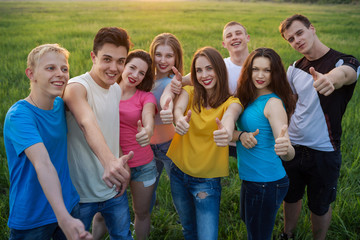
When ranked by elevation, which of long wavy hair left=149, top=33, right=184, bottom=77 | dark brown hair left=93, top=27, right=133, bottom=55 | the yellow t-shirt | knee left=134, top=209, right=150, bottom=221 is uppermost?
dark brown hair left=93, top=27, right=133, bottom=55

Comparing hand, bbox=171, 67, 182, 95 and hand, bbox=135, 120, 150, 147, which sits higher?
hand, bbox=171, 67, 182, 95

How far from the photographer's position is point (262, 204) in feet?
6.46

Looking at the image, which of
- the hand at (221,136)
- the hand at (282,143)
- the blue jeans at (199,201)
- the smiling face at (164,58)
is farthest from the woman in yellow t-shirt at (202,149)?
the smiling face at (164,58)

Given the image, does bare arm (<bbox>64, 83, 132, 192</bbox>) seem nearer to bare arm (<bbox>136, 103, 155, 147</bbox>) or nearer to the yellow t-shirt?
bare arm (<bbox>136, 103, 155, 147</bbox>)

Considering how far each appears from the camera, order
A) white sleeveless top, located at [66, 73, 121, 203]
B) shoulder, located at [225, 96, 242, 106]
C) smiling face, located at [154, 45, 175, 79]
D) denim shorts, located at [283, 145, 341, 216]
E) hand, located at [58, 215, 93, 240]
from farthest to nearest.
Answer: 1. smiling face, located at [154, 45, 175, 79]
2. denim shorts, located at [283, 145, 341, 216]
3. shoulder, located at [225, 96, 242, 106]
4. white sleeveless top, located at [66, 73, 121, 203]
5. hand, located at [58, 215, 93, 240]

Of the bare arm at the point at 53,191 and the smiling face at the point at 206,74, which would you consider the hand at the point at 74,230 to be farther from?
the smiling face at the point at 206,74

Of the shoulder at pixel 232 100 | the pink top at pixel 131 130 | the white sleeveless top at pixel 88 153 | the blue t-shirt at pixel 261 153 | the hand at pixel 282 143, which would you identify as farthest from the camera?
the pink top at pixel 131 130

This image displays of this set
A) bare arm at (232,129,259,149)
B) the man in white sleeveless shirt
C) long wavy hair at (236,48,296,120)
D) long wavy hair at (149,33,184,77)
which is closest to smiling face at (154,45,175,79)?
long wavy hair at (149,33,184,77)

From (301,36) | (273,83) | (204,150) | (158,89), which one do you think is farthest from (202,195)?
(301,36)

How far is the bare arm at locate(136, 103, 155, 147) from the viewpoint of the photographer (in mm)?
1952

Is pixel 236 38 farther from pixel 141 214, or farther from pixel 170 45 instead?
pixel 141 214

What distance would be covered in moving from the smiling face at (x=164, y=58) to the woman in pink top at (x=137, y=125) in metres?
0.22

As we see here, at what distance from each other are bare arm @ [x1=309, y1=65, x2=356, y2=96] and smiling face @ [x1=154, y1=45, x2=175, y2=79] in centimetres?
124

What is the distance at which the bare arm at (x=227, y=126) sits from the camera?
185cm
